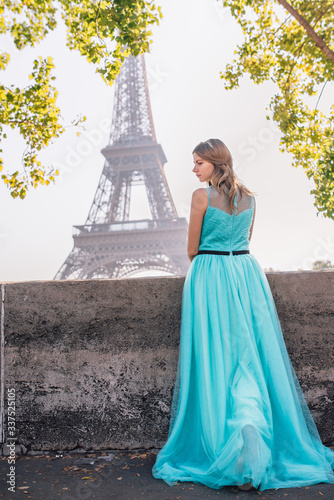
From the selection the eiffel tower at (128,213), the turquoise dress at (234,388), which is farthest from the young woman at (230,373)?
the eiffel tower at (128,213)

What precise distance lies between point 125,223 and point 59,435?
28.6 meters

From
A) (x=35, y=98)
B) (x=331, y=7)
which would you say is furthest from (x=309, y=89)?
(x=35, y=98)

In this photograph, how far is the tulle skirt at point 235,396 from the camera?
6.44ft

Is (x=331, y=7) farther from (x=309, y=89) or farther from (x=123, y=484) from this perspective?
(x=123, y=484)

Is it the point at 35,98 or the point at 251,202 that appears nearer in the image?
the point at 251,202

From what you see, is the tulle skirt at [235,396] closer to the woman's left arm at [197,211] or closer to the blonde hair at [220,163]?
the woman's left arm at [197,211]

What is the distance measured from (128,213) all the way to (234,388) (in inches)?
1255

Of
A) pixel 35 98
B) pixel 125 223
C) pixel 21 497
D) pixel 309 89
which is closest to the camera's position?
pixel 21 497

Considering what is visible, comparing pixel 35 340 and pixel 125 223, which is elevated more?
pixel 125 223

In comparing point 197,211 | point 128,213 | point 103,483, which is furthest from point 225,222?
point 128,213

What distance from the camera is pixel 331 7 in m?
6.60

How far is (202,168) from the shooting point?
251cm

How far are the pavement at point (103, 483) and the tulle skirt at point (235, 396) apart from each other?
0.17ft

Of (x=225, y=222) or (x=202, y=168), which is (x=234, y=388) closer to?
(x=225, y=222)
